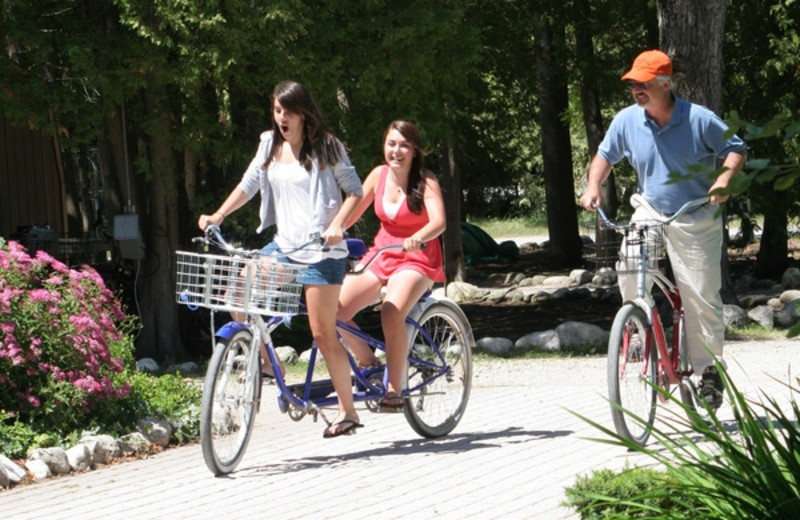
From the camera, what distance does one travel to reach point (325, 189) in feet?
25.4

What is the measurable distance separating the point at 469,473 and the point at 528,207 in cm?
4769

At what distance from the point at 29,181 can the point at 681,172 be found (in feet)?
46.1

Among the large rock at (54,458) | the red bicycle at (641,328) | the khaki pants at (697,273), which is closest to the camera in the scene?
the red bicycle at (641,328)

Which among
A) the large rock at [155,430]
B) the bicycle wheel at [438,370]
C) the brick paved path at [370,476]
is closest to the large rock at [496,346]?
the brick paved path at [370,476]

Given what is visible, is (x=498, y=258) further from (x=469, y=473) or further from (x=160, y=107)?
(x=469, y=473)

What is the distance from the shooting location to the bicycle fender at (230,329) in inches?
287

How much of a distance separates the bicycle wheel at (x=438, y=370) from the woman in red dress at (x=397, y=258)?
Result: 18 cm

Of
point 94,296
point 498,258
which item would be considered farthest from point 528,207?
point 94,296

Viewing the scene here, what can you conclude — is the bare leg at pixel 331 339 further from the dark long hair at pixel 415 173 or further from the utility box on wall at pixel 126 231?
the utility box on wall at pixel 126 231

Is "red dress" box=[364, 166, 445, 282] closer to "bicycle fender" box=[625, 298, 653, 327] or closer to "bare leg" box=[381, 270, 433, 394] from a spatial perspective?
"bare leg" box=[381, 270, 433, 394]

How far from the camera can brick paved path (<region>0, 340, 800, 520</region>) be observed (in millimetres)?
6547

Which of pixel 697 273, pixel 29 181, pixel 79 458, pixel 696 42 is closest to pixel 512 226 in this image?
pixel 29 181

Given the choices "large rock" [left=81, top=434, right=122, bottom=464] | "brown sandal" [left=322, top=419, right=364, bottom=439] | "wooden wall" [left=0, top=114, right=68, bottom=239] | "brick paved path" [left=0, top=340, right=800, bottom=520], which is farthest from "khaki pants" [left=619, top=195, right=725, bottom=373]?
"wooden wall" [left=0, top=114, right=68, bottom=239]

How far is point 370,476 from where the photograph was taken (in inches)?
288
